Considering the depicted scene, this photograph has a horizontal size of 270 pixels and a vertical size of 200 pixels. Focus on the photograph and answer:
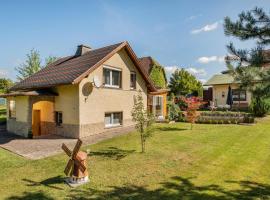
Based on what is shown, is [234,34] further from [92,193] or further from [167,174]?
[92,193]

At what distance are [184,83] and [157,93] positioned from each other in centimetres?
2492

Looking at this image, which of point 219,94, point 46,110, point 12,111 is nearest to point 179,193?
point 46,110

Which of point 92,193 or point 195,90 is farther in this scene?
point 195,90

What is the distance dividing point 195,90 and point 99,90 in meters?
36.8

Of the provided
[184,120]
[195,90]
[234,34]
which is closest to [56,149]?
[234,34]

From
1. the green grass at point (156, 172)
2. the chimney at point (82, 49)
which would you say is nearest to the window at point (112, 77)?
the chimney at point (82, 49)

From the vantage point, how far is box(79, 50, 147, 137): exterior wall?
55.3 ft

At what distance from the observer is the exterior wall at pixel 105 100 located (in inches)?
664

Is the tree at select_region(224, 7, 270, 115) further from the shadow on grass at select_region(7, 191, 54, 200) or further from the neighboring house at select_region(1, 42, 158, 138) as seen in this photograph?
the neighboring house at select_region(1, 42, 158, 138)

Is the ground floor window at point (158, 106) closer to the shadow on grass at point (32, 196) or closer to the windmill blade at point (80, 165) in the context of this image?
the windmill blade at point (80, 165)

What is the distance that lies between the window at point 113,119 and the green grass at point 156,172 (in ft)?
15.2

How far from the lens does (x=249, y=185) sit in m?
8.45

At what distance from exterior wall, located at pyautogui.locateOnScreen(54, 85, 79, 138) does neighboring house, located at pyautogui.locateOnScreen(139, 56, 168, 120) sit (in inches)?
295

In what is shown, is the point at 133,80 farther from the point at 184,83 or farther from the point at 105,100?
the point at 184,83
